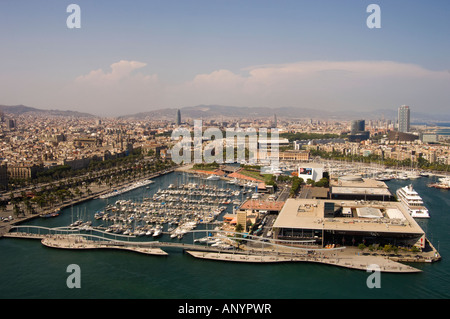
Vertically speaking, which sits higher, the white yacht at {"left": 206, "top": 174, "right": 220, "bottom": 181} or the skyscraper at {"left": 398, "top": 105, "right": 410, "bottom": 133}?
the skyscraper at {"left": 398, "top": 105, "right": 410, "bottom": 133}

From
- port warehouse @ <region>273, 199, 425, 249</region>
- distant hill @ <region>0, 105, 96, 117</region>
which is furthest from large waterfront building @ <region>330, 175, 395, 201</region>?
distant hill @ <region>0, 105, 96, 117</region>

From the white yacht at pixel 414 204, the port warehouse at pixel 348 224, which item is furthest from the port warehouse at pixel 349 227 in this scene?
the white yacht at pixel 414 204

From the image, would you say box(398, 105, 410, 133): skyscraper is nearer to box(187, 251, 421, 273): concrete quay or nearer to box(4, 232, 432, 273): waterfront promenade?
box(4, 232, 432, 273): waterfront promenade

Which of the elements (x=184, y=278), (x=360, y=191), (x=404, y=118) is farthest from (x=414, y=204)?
(x=404, y=118)

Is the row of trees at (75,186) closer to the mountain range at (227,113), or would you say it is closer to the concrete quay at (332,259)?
the concrete quay at (332,259)

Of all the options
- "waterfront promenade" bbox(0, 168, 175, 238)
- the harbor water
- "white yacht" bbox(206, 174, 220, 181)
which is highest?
"white yacht" bbox(206, 174, 220, 181)

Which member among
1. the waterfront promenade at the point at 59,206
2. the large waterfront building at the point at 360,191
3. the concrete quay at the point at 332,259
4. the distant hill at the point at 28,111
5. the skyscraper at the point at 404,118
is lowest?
the concrete quay at the point at 332,259

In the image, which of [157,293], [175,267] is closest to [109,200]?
[175,267]
